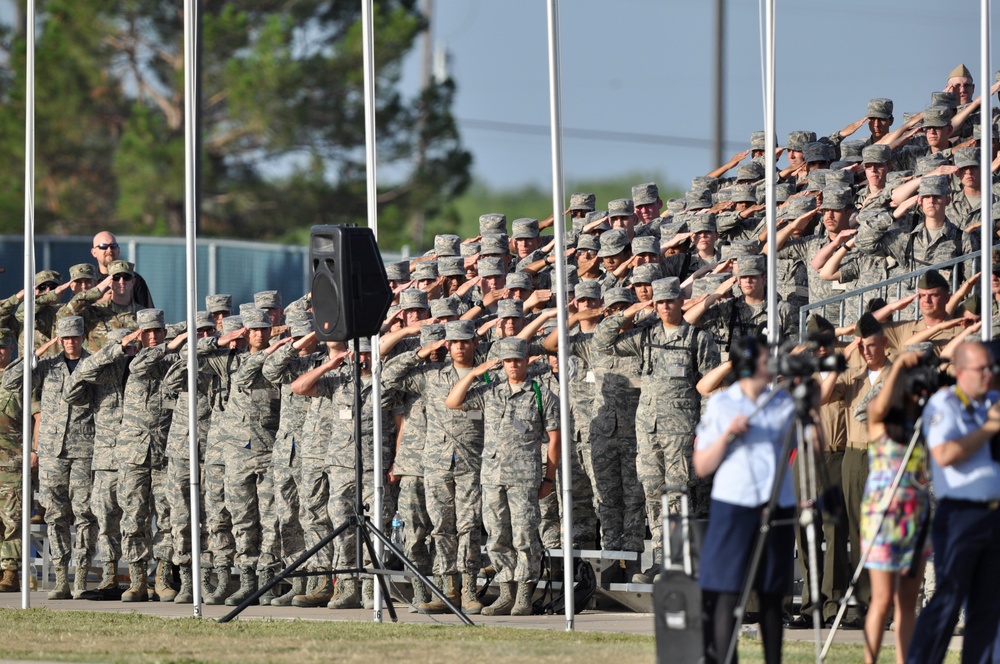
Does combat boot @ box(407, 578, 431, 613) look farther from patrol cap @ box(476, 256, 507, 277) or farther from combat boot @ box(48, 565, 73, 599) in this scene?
combat boot @ box(48, 565, 73, 599)

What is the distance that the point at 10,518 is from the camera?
16078 mm

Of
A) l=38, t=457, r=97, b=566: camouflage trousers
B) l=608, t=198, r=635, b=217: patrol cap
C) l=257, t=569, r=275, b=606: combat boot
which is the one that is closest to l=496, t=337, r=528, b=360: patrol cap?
l=257, t=569, r=275, b=606: combat boot

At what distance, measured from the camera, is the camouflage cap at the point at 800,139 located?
55.4 feet

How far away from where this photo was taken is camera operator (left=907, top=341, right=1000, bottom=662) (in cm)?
827

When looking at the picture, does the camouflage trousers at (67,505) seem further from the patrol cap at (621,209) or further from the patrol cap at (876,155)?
the patrol cap at (876,155)

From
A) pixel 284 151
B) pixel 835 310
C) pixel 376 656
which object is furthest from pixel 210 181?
pixel 376 656

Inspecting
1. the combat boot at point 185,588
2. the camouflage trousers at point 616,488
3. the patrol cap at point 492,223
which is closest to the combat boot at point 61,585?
the combat boot at point 185,588

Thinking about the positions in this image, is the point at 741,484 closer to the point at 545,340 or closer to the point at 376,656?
the point at 376,656

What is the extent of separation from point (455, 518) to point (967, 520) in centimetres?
569

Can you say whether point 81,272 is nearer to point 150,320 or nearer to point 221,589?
point 150,320

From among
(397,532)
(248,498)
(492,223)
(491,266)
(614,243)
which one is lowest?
(397,532)

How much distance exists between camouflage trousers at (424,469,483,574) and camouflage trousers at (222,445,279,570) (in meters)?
1.59

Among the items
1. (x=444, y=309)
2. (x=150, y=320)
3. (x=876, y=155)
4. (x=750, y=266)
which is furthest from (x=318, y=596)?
(x=876, y=155)

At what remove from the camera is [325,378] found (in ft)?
46.4
